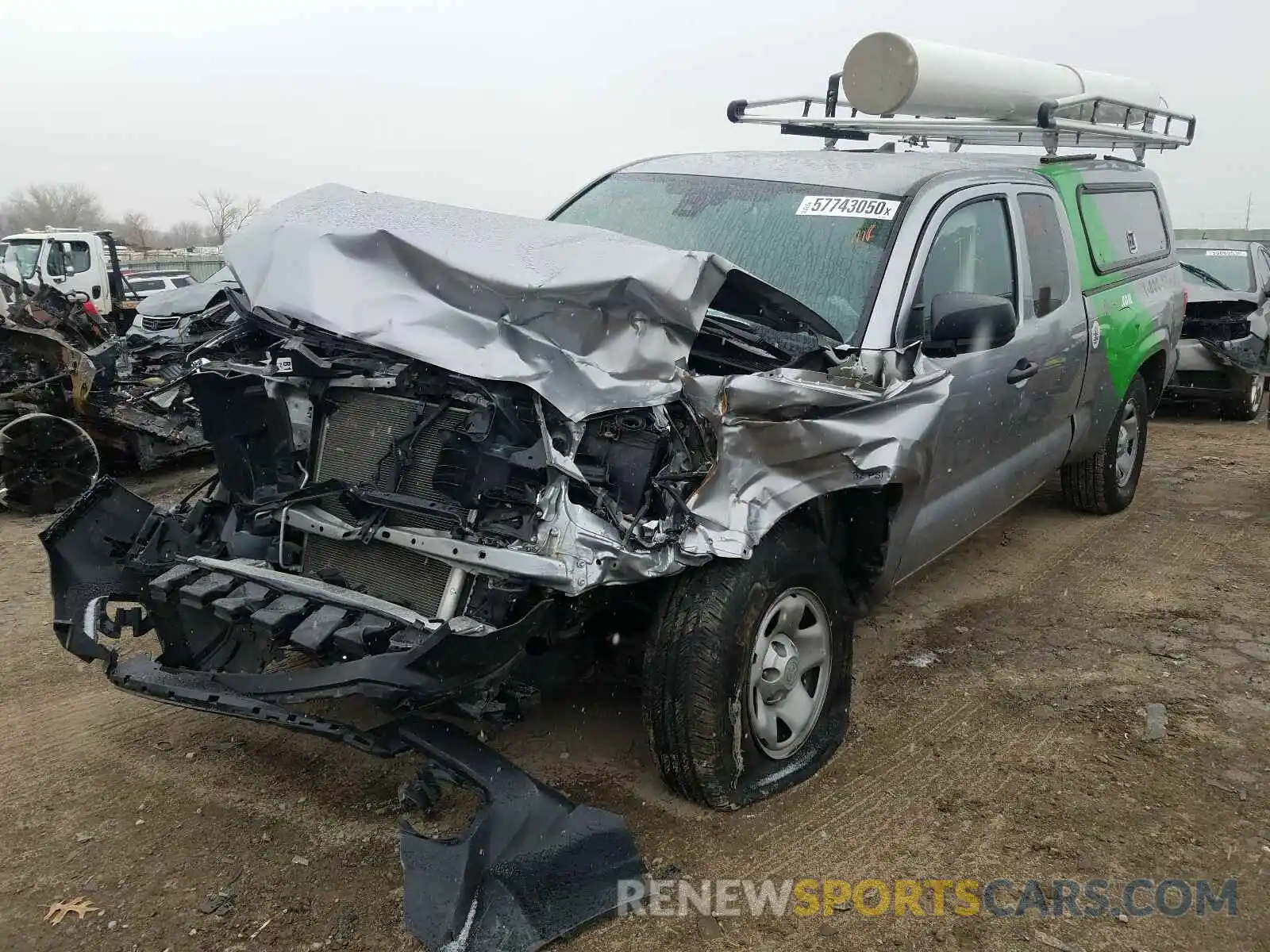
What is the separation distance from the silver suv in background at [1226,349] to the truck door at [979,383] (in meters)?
5.85

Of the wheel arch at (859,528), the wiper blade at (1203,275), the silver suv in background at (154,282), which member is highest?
the wiper blade at (1203,275)

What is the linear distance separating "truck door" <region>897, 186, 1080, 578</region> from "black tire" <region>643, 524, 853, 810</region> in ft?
3.21

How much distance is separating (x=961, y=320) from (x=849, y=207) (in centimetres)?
71

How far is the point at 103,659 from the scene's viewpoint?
9.86 ft

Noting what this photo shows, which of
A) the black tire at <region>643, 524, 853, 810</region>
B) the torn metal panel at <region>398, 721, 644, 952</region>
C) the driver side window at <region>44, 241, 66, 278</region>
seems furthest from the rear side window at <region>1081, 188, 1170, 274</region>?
the driver side window at <region>44, 241, 66, 278</region>

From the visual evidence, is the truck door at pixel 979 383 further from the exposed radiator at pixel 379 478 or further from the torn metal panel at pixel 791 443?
the exposed radiator at pixel 379 478

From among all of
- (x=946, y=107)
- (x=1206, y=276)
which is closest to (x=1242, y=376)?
(x=1206, y=276)

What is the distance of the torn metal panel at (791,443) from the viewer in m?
2.71

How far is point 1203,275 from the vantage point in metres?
10.1

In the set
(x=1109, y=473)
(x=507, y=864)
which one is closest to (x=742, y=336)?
(x=507, y=864)

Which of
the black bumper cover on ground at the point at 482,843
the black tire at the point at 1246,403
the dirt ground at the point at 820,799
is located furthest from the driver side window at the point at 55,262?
the black tire at the point at 1246,403

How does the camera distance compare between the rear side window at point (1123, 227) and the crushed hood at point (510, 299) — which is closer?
the crushed hood at point (510, 299)

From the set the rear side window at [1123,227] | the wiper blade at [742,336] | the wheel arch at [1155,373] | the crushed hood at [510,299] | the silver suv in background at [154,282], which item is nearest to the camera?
the crushed hood at [510,299]

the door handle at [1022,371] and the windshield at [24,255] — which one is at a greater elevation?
the door handle at [1022,371]
